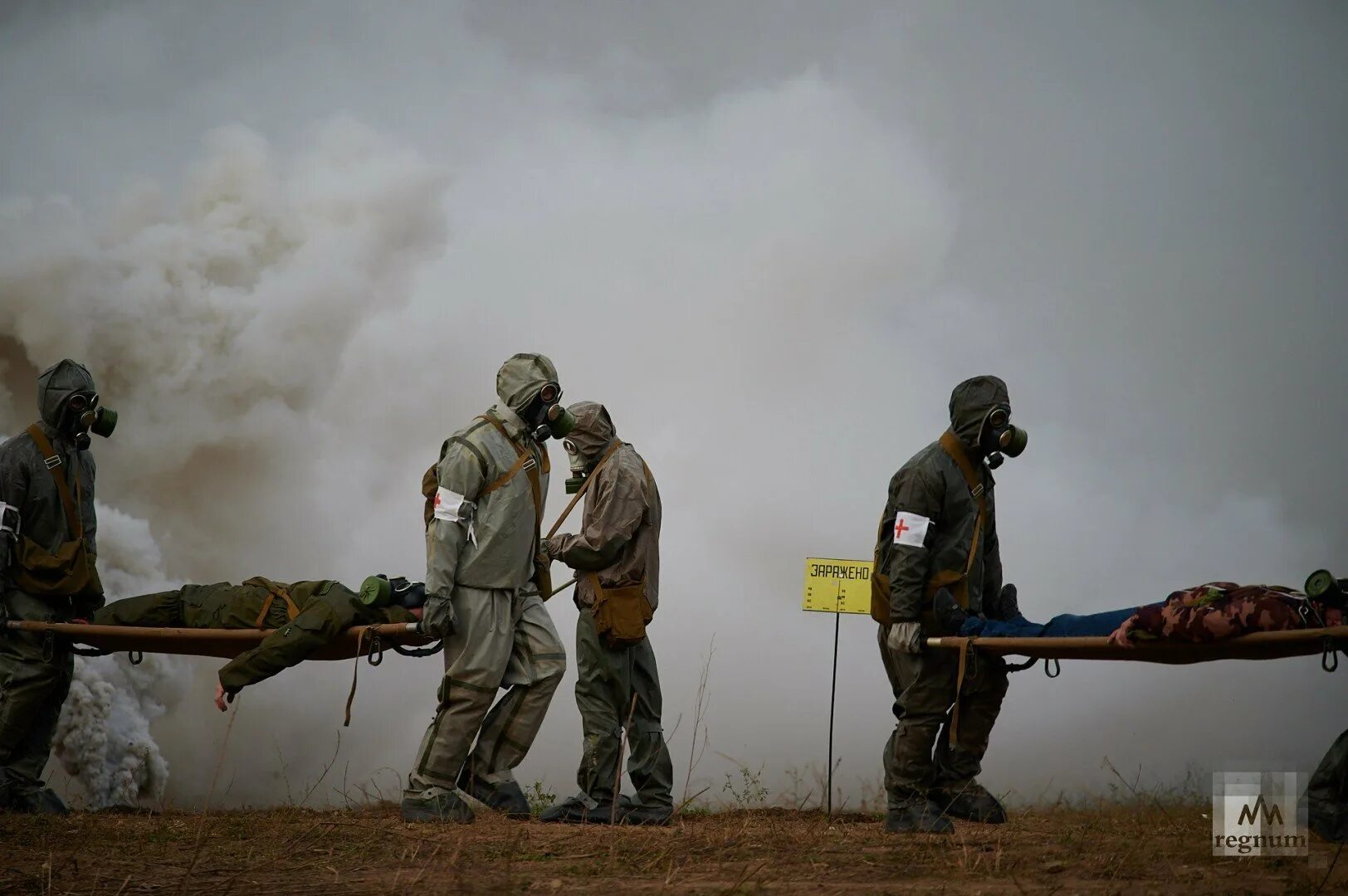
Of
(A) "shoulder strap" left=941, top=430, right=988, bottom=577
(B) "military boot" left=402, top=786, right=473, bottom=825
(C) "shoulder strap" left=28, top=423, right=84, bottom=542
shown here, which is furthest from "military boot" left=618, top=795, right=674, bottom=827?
(C) "shoulder strap" left=28, top=423, right=84, bottom=542

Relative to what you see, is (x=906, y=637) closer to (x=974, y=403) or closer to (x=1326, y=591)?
(x=974, y=403)

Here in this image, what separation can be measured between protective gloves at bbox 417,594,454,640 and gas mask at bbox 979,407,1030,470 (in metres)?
3.26

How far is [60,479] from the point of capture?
348 inches

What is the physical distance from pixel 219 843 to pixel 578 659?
96.5 inches

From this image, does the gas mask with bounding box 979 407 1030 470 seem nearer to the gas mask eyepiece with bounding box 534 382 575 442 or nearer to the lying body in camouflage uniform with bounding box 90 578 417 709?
the gas mask eyepiece with bounding box 534 382 575 442

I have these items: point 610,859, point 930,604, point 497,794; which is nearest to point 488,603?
point 497,794

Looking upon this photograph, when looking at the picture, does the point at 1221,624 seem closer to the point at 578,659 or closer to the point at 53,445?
the point at 578,659

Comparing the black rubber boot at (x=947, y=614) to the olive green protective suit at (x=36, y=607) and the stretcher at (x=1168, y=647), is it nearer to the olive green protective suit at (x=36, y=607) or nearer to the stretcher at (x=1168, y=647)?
the stretcher at (x=1168, y=647)

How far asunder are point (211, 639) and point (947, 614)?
4401 mm

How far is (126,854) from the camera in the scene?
6848 mm

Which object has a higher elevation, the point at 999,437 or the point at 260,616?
the point at 999,437

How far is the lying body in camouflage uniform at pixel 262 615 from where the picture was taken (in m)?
8.05

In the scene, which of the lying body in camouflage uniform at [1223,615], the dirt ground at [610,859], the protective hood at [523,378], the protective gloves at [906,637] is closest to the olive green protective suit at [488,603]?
the protective hood at [523,378]

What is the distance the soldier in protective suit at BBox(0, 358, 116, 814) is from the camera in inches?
338
